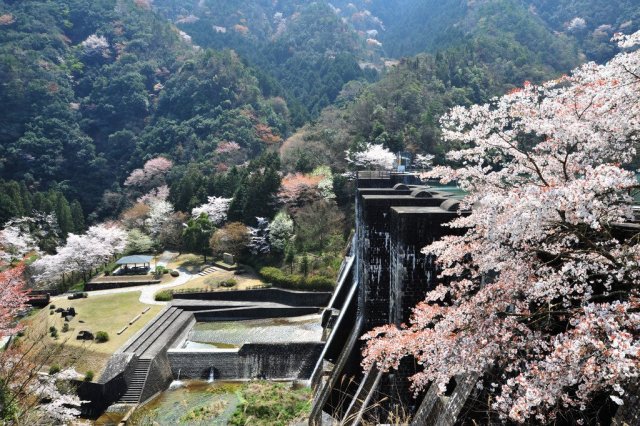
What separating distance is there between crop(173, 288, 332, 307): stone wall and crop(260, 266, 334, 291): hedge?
2.57 ft

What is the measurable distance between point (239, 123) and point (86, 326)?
38.4 metres

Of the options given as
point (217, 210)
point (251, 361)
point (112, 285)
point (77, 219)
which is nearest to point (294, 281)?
point (251, 361)

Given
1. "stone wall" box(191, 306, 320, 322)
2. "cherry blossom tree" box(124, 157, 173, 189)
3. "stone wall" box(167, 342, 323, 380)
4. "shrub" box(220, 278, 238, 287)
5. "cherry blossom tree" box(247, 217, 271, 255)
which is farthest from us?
"cherry blossom tree" box(124, 157, 173, 189)

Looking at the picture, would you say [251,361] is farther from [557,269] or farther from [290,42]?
[290,42]

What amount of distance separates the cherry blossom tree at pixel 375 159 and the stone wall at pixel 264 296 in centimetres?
1168

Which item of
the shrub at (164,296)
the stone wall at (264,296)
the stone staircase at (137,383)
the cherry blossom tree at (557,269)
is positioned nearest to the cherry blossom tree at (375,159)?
the stone wall at (264,296)

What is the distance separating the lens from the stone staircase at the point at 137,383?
15.8m

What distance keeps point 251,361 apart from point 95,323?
9.12m

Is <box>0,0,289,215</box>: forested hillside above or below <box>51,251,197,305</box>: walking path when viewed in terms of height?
above

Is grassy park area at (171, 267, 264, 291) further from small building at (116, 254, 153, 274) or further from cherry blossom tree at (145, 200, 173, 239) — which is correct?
cherry blossom tree at (145, 200, 173, 239)

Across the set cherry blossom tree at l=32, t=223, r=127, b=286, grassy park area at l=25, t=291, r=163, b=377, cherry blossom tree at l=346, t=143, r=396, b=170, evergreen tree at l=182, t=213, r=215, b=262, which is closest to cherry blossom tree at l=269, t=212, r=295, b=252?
evergreen tree at l=182, t=213, r=215, b=262

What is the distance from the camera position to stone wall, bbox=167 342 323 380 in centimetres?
1653

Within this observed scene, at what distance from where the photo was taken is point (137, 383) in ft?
53.0

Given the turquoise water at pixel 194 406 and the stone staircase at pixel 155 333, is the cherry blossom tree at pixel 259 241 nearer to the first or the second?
the stone staircase at pixel 155 333
